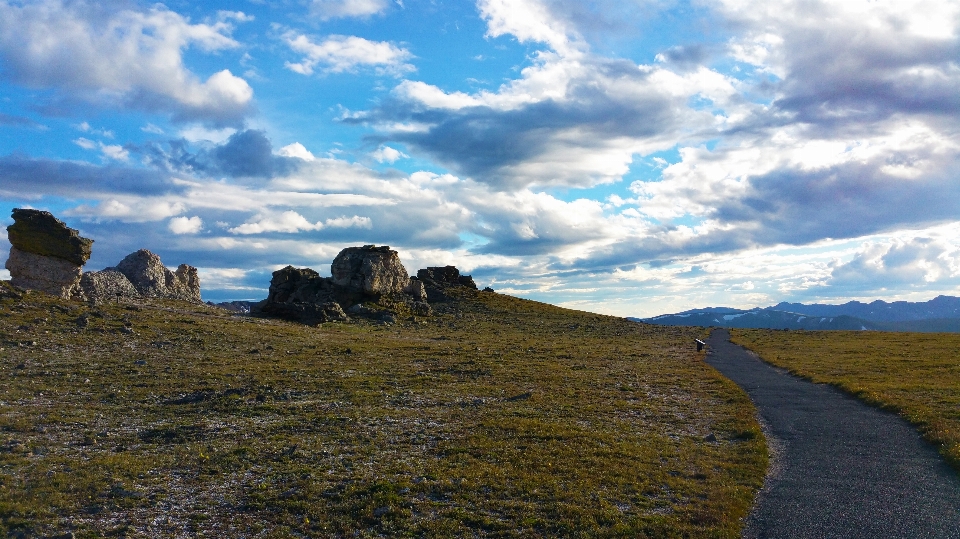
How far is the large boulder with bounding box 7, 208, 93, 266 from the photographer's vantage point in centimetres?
5953

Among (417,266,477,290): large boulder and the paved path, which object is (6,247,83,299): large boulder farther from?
(417,266,477,290): large boulder

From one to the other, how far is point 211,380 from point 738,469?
2950 centimetres

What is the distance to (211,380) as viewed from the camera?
35.0 m

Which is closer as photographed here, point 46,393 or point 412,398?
point 46,393

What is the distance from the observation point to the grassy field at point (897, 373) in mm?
27212

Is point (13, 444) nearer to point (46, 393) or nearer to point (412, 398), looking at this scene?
point (46, 393)

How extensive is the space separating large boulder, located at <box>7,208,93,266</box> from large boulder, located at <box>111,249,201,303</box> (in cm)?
2696

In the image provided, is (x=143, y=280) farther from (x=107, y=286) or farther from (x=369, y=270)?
(x=369, y=270)

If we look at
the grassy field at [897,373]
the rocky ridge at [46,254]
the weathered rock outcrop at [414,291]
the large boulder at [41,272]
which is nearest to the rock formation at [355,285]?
the weathered rock outcrop at [414,291]

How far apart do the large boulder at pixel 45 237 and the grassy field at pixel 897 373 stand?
7201 centimetres

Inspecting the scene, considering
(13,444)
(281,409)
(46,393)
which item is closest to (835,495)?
(281,409)

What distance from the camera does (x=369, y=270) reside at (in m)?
97.9

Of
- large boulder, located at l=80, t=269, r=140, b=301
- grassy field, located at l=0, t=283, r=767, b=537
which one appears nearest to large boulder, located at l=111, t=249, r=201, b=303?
large boulder, located at l=80, t=269, r=140, b=301

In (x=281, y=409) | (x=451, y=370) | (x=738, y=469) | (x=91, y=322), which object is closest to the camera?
(x=738, y=469)
